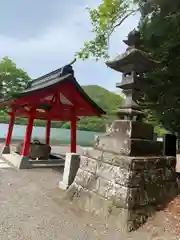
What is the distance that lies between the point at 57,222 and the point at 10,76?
2012 centimetres

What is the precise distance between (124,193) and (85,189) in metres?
1.21

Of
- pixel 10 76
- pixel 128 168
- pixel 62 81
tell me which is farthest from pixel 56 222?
pixel 10 76

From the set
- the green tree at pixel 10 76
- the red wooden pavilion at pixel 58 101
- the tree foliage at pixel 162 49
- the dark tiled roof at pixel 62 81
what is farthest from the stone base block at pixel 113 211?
the green tree at pixel 10 76

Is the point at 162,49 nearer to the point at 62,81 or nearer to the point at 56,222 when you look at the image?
the point at 62,81

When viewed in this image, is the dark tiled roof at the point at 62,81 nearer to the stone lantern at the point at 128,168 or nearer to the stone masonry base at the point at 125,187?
the stone lantern at the point at 128,168

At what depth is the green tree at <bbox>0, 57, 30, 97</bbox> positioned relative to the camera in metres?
20.9

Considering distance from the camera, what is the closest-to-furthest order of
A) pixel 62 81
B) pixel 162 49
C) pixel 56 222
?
pixel 56 222 < pixel 162 49 < pixel 62 81

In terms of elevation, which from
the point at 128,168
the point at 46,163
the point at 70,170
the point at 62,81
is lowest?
the point at 46,163

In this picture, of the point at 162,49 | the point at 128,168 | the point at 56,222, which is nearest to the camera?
the point at 56,222

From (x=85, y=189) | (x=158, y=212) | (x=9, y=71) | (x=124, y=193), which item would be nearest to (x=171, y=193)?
(x=158, y=212)

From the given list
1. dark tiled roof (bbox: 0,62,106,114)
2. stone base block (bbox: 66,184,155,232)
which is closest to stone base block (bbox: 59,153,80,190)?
stone base block (bbox: 66,184,155,232)

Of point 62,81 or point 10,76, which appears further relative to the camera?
point 10,76

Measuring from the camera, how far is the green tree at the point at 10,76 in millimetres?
20891

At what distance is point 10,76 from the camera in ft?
69.6
